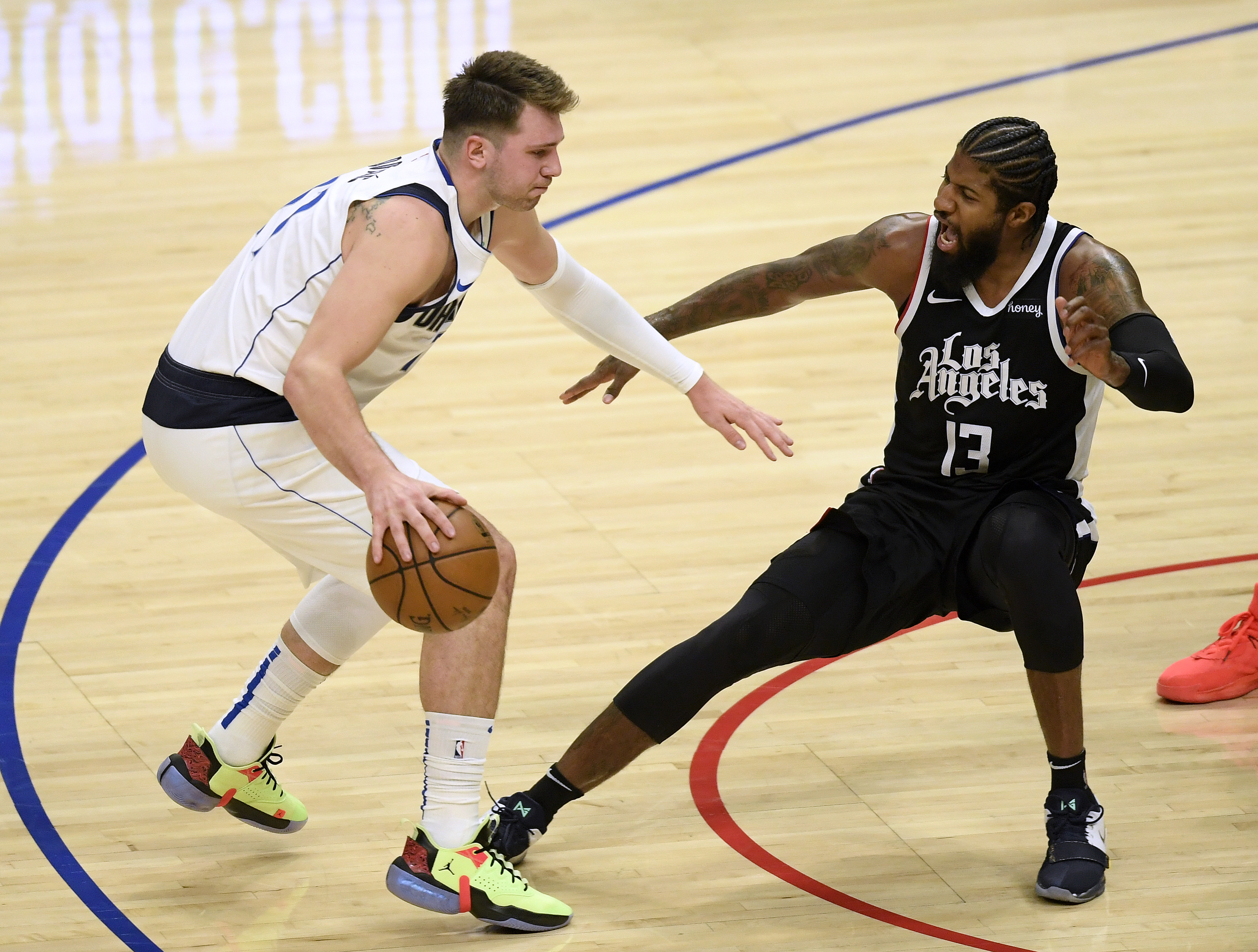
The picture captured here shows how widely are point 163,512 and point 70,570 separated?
49 cm

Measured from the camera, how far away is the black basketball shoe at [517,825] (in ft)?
12.9

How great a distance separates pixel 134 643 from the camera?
16.7 feet

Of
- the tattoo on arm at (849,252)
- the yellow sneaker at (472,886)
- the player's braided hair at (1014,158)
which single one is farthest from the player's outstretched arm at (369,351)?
the player's braided hair at (1014,158)

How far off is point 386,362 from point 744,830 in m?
1.34

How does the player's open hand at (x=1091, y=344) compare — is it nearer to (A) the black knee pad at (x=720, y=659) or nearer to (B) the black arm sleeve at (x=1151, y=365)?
(B) the black arm sleeve at (x=1151, y=365)

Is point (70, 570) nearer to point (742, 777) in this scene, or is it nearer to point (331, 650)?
point (331, 650)

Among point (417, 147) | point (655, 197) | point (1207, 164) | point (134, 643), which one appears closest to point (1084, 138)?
point (1207, 164)

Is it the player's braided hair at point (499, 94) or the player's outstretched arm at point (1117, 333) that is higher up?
the player's braided hair at point (499, 94)

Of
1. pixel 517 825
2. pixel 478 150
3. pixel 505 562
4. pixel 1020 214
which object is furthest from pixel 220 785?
pixel 1020 214

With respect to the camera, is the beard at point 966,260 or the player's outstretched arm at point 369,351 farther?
the beard at point 966,260

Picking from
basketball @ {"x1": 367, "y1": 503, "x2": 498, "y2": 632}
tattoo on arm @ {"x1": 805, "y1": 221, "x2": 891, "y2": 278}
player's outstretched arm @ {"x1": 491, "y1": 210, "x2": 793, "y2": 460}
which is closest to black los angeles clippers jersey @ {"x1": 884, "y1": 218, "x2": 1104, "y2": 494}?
tattoo on arm @ {"x1": 805, "y1": 221, "x2": 891, "y2": 278}

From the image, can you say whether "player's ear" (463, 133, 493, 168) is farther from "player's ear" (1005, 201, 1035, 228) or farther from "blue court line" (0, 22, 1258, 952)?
"blue court line" (0, 22, 1258, 952)

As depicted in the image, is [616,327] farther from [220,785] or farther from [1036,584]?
[220,785]

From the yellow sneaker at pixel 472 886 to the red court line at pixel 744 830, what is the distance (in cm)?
50
